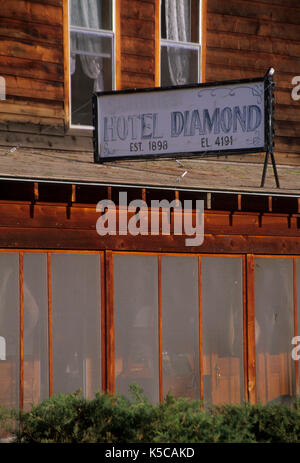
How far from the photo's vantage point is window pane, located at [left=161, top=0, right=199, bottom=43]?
44.9 feet

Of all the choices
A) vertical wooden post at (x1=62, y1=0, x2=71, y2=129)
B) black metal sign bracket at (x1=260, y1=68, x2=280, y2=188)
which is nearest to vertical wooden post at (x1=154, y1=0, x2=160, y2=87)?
vertical wooden post at (x1=62, y1=0, x2=71, y2=129)

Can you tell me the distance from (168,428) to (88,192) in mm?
4157

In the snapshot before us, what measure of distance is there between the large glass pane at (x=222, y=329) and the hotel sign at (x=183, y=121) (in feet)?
5.39

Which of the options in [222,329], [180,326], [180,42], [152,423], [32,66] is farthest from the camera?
[180,42]

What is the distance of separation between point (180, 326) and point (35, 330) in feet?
6.84

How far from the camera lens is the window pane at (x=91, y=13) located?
12.9 metres

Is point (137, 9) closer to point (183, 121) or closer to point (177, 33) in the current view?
point (177, 33)

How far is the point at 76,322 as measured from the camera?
34.8 ft

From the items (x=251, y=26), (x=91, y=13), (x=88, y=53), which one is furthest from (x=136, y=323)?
(x=251, y=26)

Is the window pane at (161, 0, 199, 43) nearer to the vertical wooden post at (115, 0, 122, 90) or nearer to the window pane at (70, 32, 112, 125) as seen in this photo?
the vertical wooden post at (115, 0, 122, 90)

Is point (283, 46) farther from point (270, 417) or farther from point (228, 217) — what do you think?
point (270, 417)

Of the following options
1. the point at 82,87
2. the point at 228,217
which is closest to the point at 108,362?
the point at 228,217

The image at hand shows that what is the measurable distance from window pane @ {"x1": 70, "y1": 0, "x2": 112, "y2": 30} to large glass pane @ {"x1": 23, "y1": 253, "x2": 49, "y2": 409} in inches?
172

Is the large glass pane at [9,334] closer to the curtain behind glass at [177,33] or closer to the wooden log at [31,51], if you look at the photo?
the wooden log at [31,51]
